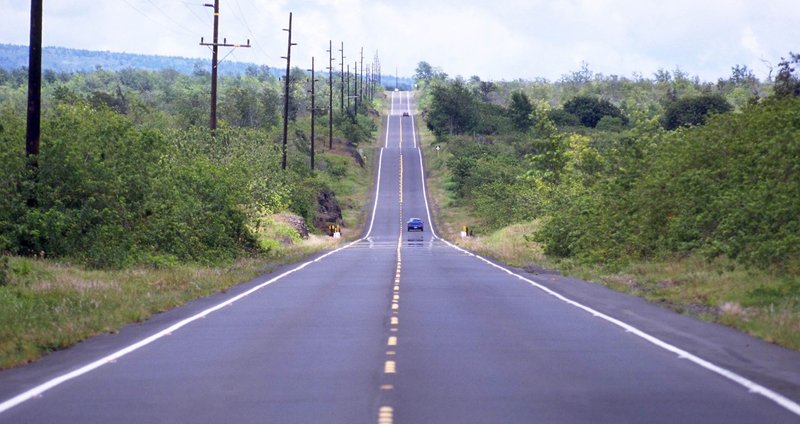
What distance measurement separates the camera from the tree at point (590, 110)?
15425cm

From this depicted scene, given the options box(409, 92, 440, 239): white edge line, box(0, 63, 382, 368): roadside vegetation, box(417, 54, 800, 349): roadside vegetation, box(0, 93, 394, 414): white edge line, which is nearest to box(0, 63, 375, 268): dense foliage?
box(0, 63, 382, 368): roadside vegetation

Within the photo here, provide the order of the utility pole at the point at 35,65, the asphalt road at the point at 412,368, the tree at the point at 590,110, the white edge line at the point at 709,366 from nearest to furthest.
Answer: the asphalt road at the point at 412,368, the white edge line at the point at 709,366, the utility pole at the point at 35,65, the tree at the point at 590,110

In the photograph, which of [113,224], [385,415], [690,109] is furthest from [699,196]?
[690,109]

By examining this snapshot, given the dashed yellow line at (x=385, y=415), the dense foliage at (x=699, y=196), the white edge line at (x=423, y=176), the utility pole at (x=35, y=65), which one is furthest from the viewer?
the white edge line at (x=423, y=176)

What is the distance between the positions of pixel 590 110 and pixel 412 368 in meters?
144

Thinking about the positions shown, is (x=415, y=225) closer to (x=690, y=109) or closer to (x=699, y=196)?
(x=690, y=109)

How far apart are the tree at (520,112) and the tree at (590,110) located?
6999mm

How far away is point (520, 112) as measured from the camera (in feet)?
546

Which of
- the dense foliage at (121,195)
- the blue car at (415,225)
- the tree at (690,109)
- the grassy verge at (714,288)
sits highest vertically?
the tree at (690,109)

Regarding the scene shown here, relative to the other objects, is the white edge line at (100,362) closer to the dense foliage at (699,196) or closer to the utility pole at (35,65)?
the utility pole at (35,65)

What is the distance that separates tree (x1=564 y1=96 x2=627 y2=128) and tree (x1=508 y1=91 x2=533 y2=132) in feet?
23.0

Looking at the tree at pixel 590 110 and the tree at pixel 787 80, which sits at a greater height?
the tree at pixel 590 110

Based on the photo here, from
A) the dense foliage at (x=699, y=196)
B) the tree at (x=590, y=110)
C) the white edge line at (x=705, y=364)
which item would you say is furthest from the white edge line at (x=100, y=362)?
the tree at (x=590, y=110)

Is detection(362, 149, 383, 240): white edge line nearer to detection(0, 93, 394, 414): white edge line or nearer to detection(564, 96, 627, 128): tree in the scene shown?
detection(564, 96, 627, 128): tree
